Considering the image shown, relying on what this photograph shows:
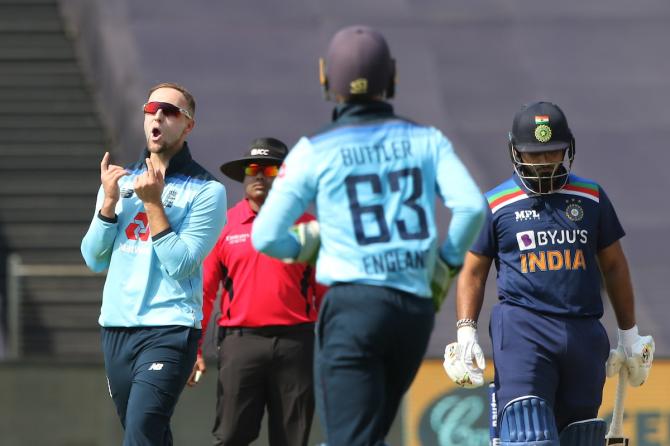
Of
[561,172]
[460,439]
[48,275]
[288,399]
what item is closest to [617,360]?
[561,172]

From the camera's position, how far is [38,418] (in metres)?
10.1

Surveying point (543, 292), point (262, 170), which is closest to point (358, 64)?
point (543, 292)

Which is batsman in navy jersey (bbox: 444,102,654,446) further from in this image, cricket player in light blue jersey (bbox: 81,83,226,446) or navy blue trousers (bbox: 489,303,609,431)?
cricket player in light blue jersey (bbox: 81,83,226,446)

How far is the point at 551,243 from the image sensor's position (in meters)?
6.51

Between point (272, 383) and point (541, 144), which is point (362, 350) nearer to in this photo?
point (541, 144)

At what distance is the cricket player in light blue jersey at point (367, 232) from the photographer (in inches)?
192

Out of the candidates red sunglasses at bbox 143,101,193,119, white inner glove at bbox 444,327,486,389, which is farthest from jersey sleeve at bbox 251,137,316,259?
white inner glove at bbox 444,327,486,389

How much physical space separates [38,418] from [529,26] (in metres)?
8.82

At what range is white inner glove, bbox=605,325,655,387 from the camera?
22.5 ft

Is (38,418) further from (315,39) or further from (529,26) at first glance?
(529,26)

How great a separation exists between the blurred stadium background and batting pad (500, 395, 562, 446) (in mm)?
6748

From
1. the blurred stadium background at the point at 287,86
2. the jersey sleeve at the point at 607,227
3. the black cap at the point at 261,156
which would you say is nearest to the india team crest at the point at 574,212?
the jersey sleeve at the point at 607,227

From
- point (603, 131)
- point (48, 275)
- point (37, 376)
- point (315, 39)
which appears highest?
point (315, 39)

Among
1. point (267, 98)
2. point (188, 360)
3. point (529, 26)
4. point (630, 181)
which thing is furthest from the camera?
point (529, 26)
